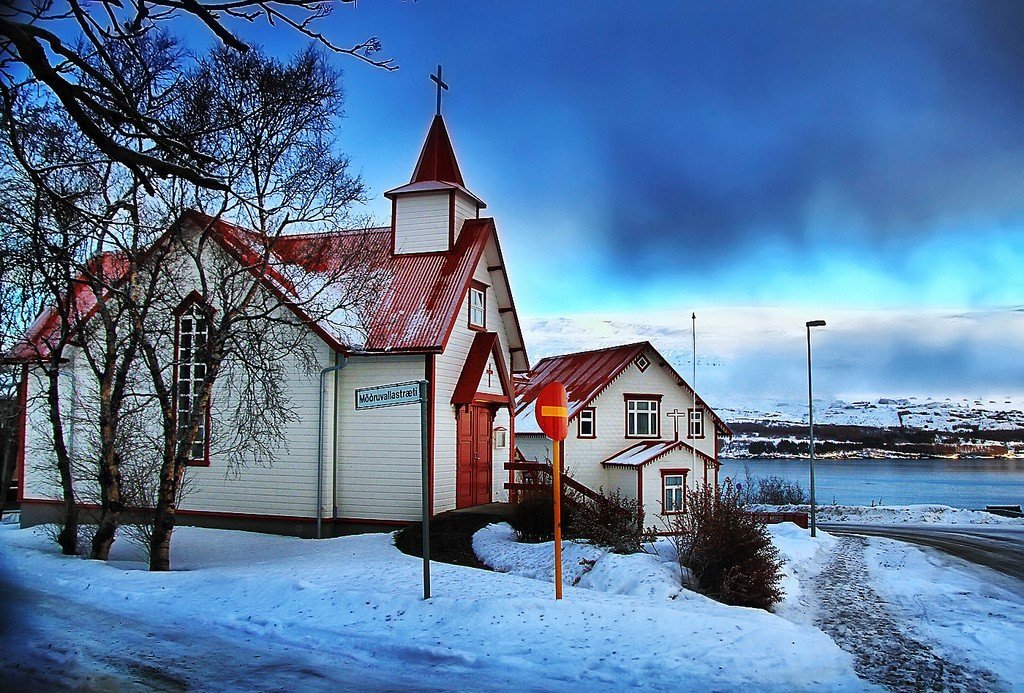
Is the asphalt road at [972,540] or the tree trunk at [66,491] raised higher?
the tree trunk at [66,491]

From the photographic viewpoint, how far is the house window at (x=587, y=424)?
37.9 metres

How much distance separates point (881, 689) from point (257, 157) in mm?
13126

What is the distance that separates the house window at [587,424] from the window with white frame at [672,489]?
4.08m

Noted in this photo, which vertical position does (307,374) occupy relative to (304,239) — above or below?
below

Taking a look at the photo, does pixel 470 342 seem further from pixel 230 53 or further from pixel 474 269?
pixel 230 53

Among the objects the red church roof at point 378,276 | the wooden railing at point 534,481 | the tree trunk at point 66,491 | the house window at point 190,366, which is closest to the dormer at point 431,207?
the red church roof at point 378,276

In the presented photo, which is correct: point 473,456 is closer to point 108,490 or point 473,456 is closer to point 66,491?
point 108,490

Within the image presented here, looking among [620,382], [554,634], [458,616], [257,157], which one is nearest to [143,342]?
[257,157]

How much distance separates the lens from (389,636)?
31.2ft

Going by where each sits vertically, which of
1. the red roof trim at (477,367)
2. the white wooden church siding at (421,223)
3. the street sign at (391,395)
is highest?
the white wooden church siding at (421,223)

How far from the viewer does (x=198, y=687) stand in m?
7.56

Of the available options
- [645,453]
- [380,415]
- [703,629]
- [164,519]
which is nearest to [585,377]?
[645,453]

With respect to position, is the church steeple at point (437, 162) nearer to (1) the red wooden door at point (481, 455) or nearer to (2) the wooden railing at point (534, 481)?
(1) the red wooden door at point (481, 455)

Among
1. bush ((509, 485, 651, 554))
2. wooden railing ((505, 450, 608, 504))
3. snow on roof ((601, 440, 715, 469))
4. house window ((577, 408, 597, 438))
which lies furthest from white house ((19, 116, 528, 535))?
house window ((577, 408, 597, 438))
